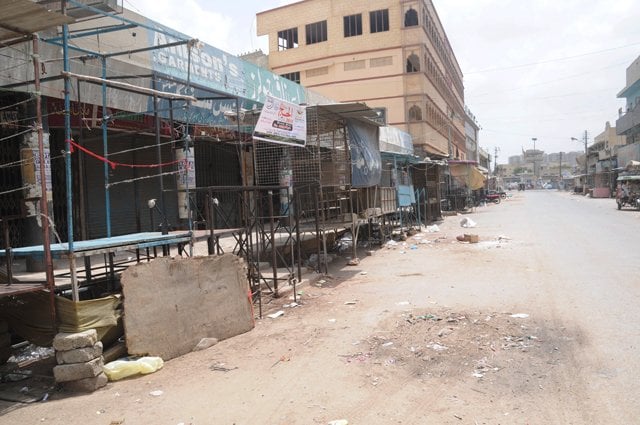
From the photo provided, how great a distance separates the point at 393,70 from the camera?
136 ft

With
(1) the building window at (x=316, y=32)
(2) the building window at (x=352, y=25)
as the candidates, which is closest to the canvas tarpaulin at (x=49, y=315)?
(2) the building window at (x=352, y=25)

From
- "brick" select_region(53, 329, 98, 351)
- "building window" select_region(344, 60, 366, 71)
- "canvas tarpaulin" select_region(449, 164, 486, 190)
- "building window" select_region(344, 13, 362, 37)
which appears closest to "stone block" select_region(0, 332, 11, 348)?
"brick" select_region(53, 329, 98, 351)

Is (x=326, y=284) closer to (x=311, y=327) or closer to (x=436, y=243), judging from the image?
(x=311, y=327)

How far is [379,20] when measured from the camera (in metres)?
42.2

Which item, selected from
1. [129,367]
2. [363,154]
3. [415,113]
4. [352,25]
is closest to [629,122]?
[415,113]

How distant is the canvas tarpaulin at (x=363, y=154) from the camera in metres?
12.0

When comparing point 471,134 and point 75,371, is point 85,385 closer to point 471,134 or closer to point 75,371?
point 75,371

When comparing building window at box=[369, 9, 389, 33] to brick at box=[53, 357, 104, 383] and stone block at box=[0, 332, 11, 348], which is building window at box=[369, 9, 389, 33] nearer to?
stone block at box=[0, 332, 11, 348]

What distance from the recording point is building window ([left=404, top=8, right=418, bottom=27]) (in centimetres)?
4131

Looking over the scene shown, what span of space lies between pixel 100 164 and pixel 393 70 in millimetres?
33530

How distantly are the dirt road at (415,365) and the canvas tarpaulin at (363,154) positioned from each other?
12.6 feet

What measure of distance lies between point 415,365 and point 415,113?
3853 centimetres

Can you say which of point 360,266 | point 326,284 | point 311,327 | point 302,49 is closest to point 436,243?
point 360,266

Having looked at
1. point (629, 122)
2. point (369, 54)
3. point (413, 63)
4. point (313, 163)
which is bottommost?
point (313, 163)
